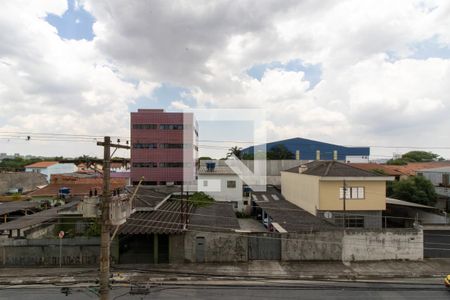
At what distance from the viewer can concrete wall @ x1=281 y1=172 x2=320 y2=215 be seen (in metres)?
25.4

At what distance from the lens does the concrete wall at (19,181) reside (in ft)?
166

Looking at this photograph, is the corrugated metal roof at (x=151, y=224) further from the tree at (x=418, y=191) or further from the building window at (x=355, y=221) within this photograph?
the tree at (x=418, y=191)

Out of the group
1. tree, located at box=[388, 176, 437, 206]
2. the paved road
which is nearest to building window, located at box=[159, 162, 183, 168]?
tree, located at box=[388, 176, 437, 206]

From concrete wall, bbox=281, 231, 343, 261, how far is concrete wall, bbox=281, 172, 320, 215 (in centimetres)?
689

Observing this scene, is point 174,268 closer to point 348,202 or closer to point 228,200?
point 348,202

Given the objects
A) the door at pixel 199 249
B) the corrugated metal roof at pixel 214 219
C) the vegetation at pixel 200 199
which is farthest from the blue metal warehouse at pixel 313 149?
the door at pixel 199 249

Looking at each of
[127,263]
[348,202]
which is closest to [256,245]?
[127,263]

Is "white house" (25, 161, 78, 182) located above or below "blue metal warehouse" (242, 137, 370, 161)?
below

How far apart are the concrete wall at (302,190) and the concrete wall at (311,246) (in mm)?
6892

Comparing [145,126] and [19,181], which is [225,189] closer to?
[145,126]

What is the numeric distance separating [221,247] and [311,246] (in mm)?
5408

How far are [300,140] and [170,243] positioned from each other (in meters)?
63.9

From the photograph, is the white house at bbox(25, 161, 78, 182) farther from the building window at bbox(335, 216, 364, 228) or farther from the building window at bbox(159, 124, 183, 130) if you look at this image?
→ the building window at bbox(335, 216, 364, 228)

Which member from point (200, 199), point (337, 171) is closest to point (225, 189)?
point (200, 199)
